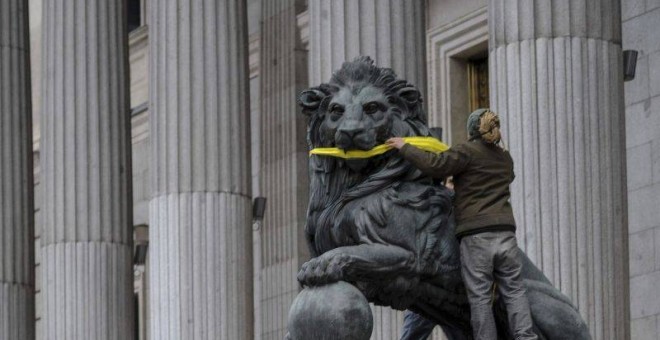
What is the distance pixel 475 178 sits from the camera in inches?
503

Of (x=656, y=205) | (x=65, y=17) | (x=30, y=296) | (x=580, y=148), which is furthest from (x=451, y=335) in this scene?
(x=30, y=296)

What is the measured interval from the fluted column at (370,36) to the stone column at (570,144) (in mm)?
2185

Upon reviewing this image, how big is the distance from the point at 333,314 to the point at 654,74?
2458 cm

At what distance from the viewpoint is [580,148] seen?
27750 millimetres

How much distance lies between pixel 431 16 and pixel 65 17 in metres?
6.91

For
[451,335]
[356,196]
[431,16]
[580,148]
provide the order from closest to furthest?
[356,196]
[451,335]
[580,148]
[431,16]

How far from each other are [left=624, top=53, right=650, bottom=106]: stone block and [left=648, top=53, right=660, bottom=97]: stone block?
0.07 meters

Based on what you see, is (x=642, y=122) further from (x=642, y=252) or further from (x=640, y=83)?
(x=642, y=252)

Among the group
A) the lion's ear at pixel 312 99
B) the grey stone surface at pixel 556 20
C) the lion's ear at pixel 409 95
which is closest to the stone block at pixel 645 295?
the grey stone surface at pixel 556 20

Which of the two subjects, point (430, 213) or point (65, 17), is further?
point (65, 17)

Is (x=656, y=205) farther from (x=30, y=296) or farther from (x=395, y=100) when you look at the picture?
(x=395, y=100)

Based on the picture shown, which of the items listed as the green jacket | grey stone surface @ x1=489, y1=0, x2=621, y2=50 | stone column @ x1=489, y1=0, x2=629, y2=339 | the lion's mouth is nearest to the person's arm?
the green jacket

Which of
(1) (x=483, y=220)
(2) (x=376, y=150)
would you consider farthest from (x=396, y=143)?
(1) (x=483, y=220)

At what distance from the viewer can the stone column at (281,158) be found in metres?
44.4
